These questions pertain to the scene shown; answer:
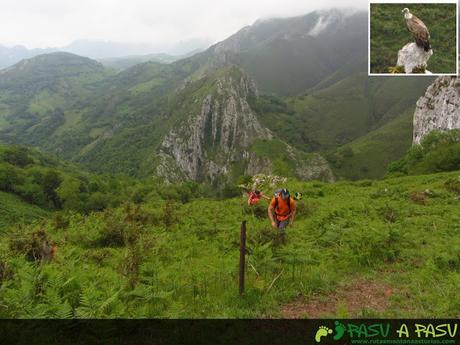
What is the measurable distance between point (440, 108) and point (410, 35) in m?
106

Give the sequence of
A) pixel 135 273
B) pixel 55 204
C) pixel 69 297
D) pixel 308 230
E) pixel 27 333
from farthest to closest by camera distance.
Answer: pixel 55 204, pixel 308 230, pixel 135 273, pixel 69 297, pixel 27 333

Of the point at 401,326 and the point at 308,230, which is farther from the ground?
the point at 401,326

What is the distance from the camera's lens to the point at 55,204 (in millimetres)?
114062

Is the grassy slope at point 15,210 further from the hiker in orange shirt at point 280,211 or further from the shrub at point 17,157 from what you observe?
the hiker in orange shirt at point 280,211

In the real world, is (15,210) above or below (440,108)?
below

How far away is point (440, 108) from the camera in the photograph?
9900cm

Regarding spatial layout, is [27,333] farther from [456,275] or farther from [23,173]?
[23,173]

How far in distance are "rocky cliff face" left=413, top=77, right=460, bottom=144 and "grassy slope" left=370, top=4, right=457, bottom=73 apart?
3943 inches

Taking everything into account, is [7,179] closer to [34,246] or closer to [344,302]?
[34,246]

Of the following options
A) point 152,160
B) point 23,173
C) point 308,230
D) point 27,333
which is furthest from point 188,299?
point 152,160

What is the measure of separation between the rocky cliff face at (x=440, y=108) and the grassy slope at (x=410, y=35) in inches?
3943

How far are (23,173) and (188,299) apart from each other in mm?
126728

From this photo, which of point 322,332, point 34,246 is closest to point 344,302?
point 322,332

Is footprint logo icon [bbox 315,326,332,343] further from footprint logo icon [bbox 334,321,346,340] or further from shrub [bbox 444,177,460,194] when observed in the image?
shrub [bbox 444,177,460,194]
